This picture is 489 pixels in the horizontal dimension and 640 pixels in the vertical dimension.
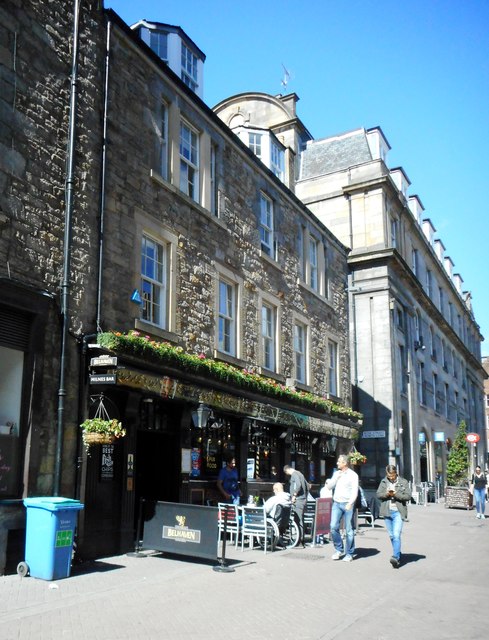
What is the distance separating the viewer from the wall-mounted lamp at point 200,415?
13.2 metres

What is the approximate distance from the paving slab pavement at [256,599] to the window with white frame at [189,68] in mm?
11554

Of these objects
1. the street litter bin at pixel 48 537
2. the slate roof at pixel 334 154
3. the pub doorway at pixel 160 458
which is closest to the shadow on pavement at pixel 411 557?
the pub doorway at pixel 160 458

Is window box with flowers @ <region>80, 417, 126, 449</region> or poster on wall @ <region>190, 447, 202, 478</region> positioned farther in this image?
poster on wall @ <region>190, 447, 202, 478</region>

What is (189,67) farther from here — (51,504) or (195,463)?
(51,504)

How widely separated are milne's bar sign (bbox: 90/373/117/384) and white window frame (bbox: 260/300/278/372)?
24.7 ft

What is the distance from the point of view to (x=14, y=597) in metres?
7.64

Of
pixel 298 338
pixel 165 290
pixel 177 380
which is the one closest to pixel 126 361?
pixel 177 380

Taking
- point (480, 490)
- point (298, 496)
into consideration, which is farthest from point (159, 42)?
point (480, 490)

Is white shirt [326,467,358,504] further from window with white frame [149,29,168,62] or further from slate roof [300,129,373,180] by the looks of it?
slate roof [300,129,373,180]

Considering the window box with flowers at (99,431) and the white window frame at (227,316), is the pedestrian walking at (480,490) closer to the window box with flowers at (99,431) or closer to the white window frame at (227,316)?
the white window frame at (227,316)

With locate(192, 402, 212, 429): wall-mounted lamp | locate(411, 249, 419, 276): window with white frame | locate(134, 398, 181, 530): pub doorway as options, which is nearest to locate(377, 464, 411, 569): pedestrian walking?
locate(192, 402, 212, 429): wall-mounted lamp

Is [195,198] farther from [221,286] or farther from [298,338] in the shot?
[298,338]

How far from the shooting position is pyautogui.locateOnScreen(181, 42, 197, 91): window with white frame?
55.0 feet

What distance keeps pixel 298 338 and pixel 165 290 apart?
757 centimetres
